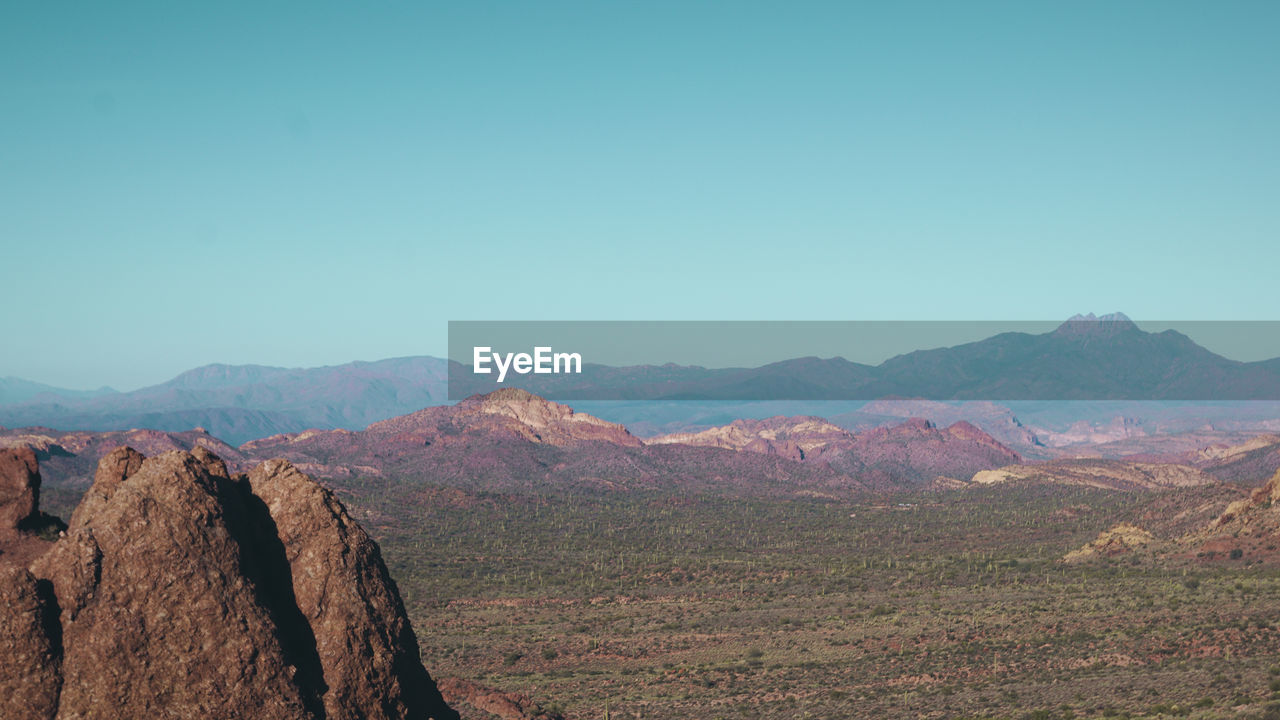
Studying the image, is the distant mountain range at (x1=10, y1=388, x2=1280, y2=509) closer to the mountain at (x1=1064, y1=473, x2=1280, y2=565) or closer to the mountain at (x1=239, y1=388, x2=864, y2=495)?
the mountain at (x1=239, y1=388, x2=864, y2=495)

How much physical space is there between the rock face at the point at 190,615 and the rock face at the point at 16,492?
2688 millimetres

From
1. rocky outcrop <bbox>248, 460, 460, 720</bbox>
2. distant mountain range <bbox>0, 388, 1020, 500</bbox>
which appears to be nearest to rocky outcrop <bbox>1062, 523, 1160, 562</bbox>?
rocky outcrop <bbox>248, 460, 460, 720</bbox>

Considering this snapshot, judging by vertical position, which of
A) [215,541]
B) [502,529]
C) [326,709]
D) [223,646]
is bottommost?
[502,529]

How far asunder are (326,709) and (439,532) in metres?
90.0

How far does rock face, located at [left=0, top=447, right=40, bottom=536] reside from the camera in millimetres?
23000

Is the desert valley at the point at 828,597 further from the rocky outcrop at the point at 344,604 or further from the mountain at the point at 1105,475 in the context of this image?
the mountain at the point at 1105,475

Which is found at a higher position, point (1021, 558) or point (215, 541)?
point (215, 541)

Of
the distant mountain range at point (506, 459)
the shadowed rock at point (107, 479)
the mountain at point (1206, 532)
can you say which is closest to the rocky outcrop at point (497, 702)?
the shadowed rock at point (107, 479)

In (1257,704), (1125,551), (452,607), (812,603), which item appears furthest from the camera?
(1125,551)

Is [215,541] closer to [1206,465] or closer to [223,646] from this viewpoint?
[223,646]

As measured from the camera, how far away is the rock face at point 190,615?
1870 centimetres

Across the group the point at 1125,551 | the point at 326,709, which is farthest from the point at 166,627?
the point at 1125,551

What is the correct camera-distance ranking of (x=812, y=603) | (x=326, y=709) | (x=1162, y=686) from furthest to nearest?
(x=812, y=603)
(x=1162, y=686)
(x=326, y=709)

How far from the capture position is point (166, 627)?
19.3 metres
